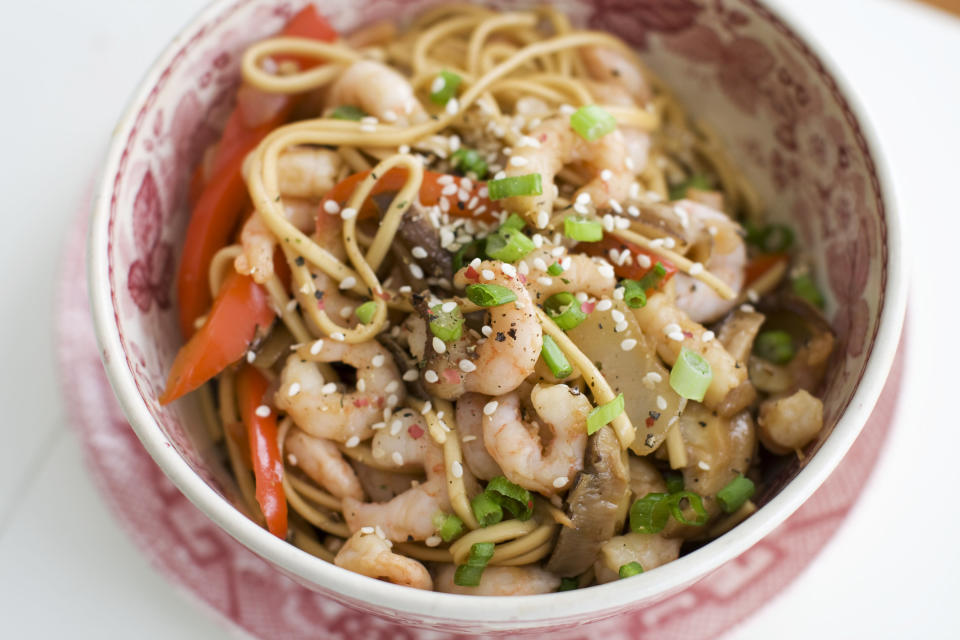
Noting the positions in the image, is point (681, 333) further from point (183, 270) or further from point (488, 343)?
point (183, 270)

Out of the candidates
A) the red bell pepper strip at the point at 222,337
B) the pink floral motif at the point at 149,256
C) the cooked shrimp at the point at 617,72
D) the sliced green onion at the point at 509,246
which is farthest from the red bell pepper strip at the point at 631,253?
the pink floral motif at the point at 149,256

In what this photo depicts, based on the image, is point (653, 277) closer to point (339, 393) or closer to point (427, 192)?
point (427, 192)

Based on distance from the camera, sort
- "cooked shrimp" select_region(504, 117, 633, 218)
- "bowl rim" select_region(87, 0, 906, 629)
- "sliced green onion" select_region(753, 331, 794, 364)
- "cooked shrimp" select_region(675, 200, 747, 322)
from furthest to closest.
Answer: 1. "sliced green onion" select_region(753, 331, 794, 364)
2. "cooked shrimp" select_region(675, 200, 747, 322)
3. "cooked shrimp" select_region(504, 117, 633, 218)
4. "bowl rim" select_region(87, 0, 906, 629)

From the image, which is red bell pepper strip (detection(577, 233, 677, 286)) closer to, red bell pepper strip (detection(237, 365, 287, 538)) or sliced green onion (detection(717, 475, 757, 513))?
sliced green onion (detection(717, 475, 757, 513))

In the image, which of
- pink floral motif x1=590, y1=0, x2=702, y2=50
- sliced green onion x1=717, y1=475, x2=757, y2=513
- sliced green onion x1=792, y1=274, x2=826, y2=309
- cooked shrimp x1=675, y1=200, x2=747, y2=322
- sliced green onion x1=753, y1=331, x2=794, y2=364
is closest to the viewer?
sliced green onion x1=717, y1=475, x2=757, y2=513

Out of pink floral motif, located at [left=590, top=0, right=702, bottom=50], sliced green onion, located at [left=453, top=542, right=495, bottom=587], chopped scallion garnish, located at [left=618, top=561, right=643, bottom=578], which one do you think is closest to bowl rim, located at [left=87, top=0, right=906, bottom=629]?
chopped scallion garnish, located at [left=618, top=561, right=643, bottom=578]

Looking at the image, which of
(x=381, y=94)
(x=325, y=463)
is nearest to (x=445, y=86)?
(x=381, y=94)
